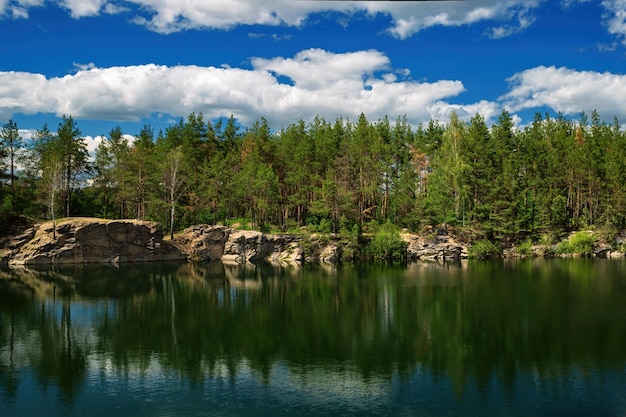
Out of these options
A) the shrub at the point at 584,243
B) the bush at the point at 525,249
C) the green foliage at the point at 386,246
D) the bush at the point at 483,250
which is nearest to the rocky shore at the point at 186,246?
the bush at the point at 525,249

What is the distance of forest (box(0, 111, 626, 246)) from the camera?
8331 centimetres

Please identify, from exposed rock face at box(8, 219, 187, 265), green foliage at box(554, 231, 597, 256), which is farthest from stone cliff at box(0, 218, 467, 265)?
green foliage at box(554, 231, 597, 256)

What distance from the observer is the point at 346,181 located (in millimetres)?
88125

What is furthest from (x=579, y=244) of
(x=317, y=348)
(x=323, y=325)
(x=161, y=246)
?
(x=317, y=348)

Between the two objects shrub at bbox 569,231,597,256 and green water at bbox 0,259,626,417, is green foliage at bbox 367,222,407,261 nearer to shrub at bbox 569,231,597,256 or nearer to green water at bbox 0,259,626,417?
green water at bbox 0,259,626,417

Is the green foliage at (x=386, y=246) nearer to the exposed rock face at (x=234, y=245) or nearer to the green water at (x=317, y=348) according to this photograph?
the exposed rock face at (x=234, y=245)

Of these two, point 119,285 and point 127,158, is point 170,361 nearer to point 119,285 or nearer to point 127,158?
point 119,285

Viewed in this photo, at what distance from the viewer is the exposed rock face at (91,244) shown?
2913 inches

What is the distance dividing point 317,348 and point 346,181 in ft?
192

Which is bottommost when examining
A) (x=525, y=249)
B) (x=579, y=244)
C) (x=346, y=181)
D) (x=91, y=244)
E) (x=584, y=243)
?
(x=525, y=249)

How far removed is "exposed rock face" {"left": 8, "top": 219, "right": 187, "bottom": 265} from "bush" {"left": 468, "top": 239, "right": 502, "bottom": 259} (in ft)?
161

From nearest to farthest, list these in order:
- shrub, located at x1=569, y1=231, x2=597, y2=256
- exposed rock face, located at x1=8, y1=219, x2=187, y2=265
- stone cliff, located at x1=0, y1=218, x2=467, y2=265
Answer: exposed rock face, located at x1=8, y1=219, x2=187, y2=265 → stone cliff, located at x1=0, y1=218, x2=467, y2=265 → shrub, located at x1=569, y1=231, x2=597, y2=256

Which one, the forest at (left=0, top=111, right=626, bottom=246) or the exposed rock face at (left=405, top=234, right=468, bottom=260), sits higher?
the forest at (left=0, top=111, right=626, bottom=246)

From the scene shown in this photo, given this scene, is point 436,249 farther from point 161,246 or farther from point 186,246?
point 161,246
